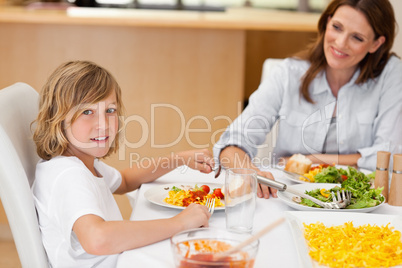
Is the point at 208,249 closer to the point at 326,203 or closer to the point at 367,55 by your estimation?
the point at 326,203

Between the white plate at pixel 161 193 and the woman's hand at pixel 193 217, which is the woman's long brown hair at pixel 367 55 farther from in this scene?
the woman's hand at pixel 193 217

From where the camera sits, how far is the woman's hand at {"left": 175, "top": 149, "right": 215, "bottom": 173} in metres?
1.46

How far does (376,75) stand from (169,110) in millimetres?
1456

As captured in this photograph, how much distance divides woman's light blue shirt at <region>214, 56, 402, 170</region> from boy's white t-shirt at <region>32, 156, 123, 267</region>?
3.35ft

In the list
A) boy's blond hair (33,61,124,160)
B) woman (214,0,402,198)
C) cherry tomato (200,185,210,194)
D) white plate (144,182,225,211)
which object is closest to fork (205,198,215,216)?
white plate (144,182,225,211)

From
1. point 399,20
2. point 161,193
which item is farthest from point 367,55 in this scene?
point 161,193

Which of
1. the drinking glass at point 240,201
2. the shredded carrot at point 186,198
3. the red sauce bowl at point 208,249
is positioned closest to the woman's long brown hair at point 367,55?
the shredded carrot at point 186,198

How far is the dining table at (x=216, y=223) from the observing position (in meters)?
0.95

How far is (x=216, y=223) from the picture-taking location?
1165 mm

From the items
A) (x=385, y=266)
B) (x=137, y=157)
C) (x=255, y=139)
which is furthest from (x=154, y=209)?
(x=137, y=157)

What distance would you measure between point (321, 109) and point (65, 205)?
135 centimetres

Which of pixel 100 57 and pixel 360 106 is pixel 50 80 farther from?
pixel 100 57

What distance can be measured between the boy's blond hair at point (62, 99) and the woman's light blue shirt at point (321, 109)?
2.93ft

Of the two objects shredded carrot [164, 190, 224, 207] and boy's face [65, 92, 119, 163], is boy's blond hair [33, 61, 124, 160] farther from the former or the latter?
shredded carrot [164, 190, 224, 207]
